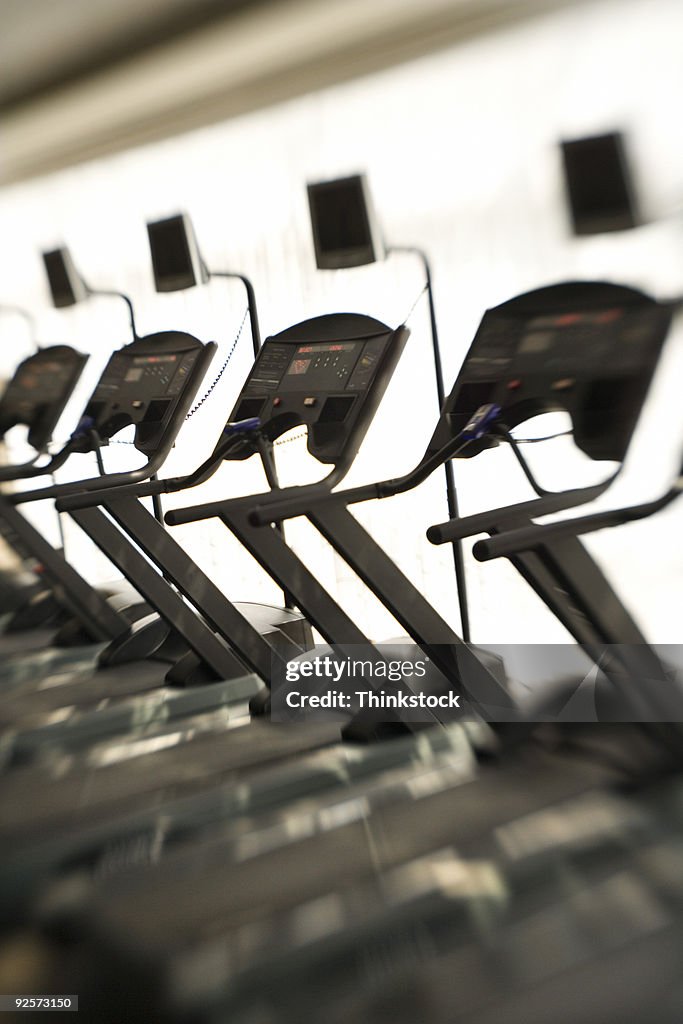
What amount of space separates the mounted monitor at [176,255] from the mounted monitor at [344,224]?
0.83 m

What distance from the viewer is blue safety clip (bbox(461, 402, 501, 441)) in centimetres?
280

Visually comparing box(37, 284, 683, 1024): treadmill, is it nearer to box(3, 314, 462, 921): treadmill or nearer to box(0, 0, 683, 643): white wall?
box(3, 314, 462, 921): treadmill

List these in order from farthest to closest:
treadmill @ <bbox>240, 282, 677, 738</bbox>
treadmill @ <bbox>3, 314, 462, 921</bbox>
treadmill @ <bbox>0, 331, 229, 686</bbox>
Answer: treadmill @ <bbox>0, 331, 229, 686</bbox>, treadmill @ <bbox>3, 314, 462, 921</bbox>, treadmill @ <bbox>240, 282, 677, 738</bbox>

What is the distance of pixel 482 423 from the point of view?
2795 millimetres

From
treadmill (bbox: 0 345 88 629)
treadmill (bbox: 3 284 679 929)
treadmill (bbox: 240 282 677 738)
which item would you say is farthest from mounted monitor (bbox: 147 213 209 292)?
treadmill (bbox: 240 282 677 738)

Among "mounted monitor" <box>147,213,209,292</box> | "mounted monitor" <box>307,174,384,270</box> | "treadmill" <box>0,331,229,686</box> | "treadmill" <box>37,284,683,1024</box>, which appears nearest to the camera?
"treadmill" <box>37,284,683,1024</box>

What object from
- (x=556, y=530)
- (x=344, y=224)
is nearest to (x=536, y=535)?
(x=556, y=530)

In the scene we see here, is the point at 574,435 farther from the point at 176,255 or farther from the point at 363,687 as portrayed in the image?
the point at 176,255

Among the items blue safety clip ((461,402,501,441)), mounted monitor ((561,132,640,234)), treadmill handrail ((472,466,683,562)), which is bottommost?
treadmill handrail ((472,466,683,562))

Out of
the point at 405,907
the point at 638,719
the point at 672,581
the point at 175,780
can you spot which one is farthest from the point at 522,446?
the point at 405,907

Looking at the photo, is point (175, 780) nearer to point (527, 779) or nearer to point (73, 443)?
point (527, 779)

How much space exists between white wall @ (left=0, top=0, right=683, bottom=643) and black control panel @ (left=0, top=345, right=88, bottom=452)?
630 millimetres

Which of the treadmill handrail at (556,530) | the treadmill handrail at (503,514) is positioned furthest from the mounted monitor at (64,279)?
the treadmill handrail at (556,530)

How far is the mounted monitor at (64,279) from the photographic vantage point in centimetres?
553
